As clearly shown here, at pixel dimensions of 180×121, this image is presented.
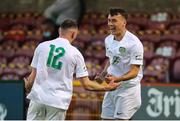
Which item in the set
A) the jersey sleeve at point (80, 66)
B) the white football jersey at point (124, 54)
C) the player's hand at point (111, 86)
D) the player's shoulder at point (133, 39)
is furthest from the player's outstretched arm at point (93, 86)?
the player's shoulder at point (133, 39)

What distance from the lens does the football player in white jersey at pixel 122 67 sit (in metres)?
7.65

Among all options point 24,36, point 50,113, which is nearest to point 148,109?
point 50,113

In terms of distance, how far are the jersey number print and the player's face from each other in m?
0.92

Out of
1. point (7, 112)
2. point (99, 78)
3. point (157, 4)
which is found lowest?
point (7, 112)

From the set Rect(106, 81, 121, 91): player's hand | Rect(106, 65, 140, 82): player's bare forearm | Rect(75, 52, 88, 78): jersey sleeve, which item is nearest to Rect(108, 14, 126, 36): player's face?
Rect(106, 65, 140, 82): player's bare forearm

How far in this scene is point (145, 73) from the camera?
519 inches

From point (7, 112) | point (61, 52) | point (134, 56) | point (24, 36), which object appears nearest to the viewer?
point (61, 52)

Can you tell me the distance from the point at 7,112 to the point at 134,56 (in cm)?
331

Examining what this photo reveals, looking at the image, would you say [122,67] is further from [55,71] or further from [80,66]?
[55,71]

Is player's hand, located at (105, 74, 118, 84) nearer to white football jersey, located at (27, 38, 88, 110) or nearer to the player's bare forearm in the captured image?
the player's bare forearm

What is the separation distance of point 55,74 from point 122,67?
115cm

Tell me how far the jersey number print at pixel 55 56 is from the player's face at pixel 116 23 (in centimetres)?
92

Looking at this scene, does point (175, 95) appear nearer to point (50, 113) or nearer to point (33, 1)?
point (50, 113)

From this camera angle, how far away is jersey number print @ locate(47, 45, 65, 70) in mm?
6953
